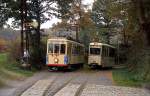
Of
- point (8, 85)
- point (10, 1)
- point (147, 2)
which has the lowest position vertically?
point (8, 85)

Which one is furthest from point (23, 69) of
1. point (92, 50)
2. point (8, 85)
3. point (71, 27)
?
point (71, 27)

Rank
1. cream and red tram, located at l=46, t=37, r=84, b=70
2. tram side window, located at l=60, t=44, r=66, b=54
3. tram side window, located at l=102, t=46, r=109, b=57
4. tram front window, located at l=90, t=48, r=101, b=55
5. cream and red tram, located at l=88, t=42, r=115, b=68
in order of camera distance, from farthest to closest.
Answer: tram side window, located at l=102, t=46, r=109, b=57 → tram front window, located at l=90, t=48, r=101, b=55 → cream and red tram, located at l=88, t=42, r=115, b=68 → tram side window, located at l=60, t=44, r=66, b=54 → cream and red tram, located at l=46, t=37, r=84, b=70

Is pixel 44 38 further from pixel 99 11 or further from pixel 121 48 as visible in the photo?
pixel 99 11

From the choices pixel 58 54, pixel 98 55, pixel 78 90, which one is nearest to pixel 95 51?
pixel 98 55

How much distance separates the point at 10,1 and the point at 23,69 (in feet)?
24.1

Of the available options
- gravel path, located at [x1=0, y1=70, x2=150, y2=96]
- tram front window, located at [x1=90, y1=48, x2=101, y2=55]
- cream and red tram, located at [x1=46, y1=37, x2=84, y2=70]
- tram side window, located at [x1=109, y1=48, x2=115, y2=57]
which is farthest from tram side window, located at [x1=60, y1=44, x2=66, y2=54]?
tram side window, located at [x1=109, y1=48, x2=115, y2=57]

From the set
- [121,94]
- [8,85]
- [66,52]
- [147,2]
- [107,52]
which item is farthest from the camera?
[107,52]

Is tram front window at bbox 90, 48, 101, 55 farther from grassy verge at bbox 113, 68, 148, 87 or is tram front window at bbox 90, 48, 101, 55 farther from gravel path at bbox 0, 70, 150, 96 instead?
gravel path at bbox 0, 70, 150, 96

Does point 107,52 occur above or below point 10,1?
below

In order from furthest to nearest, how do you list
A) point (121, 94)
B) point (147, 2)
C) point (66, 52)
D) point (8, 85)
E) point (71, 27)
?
point (71, 27) → point (66, 52) → point (8, 85) → point (121, 94) → point (147, 2)

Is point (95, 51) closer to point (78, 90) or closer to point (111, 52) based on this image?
point (111, 52)

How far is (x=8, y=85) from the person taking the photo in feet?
70.2

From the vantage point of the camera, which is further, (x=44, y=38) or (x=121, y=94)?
(x=44, y=38)

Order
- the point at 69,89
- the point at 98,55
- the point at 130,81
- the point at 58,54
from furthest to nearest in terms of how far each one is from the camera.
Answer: the point at 98,55
the point at 58,54
the point at 130,81
the point at 69,89
